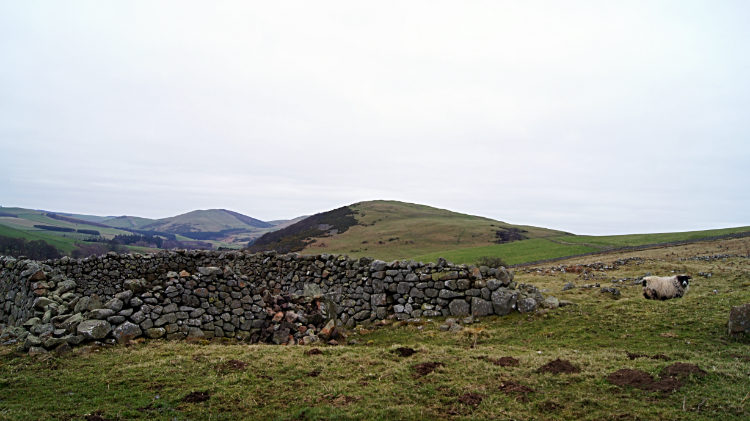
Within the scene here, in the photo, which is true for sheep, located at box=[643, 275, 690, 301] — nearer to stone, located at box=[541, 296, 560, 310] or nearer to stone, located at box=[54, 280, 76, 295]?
stone, located at box=[541, 296, 560, 310]

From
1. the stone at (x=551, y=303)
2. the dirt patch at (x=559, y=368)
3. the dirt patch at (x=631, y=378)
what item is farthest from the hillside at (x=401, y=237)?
the dirt patch at (x=631, y=378)

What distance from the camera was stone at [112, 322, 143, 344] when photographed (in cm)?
1014

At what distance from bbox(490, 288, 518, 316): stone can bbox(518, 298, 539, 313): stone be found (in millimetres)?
286

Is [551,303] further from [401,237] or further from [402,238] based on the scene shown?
[401,237]

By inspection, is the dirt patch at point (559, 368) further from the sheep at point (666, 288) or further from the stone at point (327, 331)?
the sheep at point (666, 288)

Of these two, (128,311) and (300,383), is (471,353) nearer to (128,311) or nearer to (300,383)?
(300,383)

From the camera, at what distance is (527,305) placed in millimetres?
13836

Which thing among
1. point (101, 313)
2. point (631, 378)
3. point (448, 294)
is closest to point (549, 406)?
point (631, 378)

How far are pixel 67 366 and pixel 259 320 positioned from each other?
17.3 ft

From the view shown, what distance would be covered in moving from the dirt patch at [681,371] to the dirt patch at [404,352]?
5535 millimetres

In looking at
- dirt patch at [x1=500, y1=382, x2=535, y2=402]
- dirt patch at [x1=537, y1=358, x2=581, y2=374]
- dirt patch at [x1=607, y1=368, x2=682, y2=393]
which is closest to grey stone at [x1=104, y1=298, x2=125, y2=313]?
dirt patch at [x1=500, y1=382, x2=535, y2=402]

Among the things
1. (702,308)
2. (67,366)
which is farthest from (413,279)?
(67,366)

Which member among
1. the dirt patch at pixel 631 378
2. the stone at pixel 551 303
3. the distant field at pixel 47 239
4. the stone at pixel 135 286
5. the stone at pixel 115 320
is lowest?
the distant field at pixel 47 239

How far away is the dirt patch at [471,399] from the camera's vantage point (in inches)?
256
